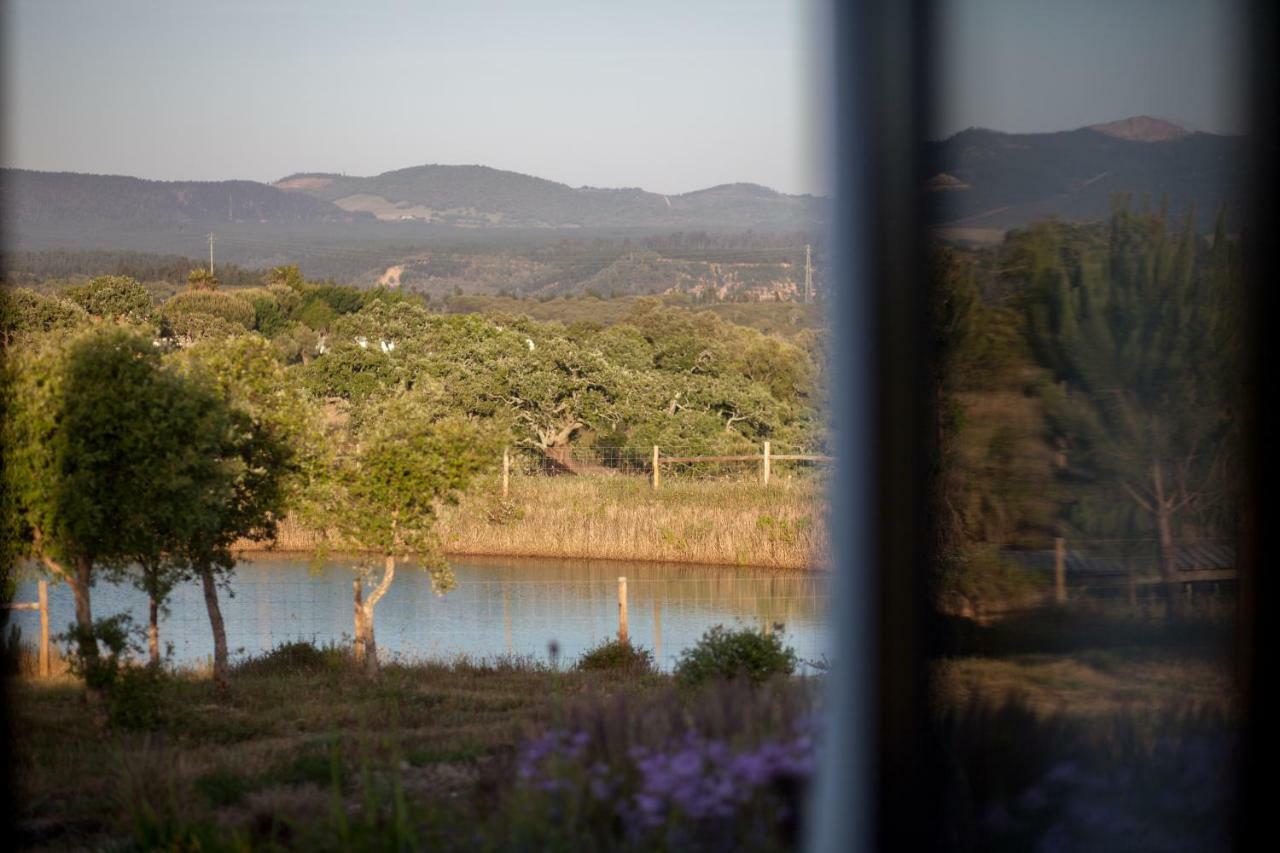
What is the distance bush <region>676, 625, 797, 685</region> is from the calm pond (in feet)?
Answer: 9.23

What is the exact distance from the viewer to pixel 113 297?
18594 millimetres

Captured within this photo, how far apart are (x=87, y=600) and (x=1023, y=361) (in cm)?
403

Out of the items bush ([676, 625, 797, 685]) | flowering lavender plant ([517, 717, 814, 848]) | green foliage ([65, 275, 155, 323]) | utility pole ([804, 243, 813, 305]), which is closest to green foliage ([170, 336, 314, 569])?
bush ([676, 625, 797, 685])

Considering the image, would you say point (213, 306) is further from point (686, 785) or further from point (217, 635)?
point (686, 785)

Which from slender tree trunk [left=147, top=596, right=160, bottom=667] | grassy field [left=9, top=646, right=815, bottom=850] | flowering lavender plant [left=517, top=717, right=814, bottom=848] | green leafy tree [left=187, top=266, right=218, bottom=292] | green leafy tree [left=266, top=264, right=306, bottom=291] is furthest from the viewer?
green leafy tree [left=266, top=264, right=306, bottom=291]

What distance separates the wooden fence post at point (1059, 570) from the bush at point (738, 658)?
5.94 ft

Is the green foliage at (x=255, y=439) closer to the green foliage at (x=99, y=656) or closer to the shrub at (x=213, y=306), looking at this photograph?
the green foliage at (x=99, y=656)

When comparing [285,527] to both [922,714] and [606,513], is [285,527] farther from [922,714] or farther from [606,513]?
[922,714]

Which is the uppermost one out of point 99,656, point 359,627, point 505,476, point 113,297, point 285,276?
point 285,276

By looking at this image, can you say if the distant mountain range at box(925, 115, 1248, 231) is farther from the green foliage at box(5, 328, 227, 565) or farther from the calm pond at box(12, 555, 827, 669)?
the calm pond at box(12, 555, 827, 669)

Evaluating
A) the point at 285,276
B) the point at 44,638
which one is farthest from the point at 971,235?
the point at 285,276

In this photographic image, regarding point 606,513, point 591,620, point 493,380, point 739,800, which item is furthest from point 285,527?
point 739,800

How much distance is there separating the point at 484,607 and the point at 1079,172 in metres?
9.61

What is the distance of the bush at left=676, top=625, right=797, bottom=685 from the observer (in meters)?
4.38
